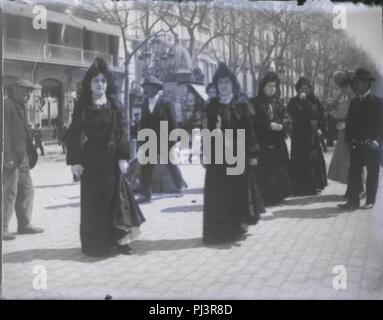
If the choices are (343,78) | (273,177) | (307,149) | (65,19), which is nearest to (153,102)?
(65,19)

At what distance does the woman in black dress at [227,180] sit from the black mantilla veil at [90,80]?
97cm

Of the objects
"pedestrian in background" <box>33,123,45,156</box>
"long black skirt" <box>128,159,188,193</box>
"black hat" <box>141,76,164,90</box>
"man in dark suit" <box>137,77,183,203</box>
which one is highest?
"black hat" <box>141,76,164,90</box>

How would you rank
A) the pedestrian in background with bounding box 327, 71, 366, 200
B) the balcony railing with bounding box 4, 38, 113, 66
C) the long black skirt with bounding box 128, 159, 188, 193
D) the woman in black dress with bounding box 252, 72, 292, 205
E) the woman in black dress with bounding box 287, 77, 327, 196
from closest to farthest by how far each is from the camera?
1. the balcony railing with bounding box 4, 38, 113, 66
2. the long black skirt with bounding box 128, 159, 188, 193
3. the pedestrian in background with bounding box 327, 71, 366, 200
4. the woman in black dress with bounding box 252, 72, 292, 205
5. the woman in black dress with bounding box 287, 77, 327, 196

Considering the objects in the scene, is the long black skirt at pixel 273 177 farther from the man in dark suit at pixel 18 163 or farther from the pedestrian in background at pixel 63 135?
the man in dark suit at pixel 18 163

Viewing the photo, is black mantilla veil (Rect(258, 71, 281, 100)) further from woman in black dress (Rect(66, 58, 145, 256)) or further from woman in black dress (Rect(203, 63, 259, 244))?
woman in black dress (Rect(66, 58, 145, 256))

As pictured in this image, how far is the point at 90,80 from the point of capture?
510 cm

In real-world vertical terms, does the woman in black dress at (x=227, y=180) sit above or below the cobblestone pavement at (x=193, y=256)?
above

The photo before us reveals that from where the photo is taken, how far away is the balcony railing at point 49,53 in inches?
199

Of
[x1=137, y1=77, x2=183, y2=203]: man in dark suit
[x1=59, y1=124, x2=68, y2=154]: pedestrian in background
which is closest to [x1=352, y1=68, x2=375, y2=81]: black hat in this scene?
[x1=137, y1=77, x2=183, y2=203]: man in dark suit

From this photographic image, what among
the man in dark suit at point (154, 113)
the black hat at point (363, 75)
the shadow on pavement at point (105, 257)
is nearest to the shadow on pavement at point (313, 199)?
the shadow on pavement at point (105, 257)

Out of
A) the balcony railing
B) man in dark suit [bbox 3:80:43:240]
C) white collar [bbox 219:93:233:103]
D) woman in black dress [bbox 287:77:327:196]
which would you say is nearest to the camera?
the balcony railing

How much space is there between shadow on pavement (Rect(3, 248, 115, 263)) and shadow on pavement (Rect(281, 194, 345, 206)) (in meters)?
2.31

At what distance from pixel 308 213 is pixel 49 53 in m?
3.21

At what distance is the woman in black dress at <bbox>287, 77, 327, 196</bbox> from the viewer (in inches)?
241
